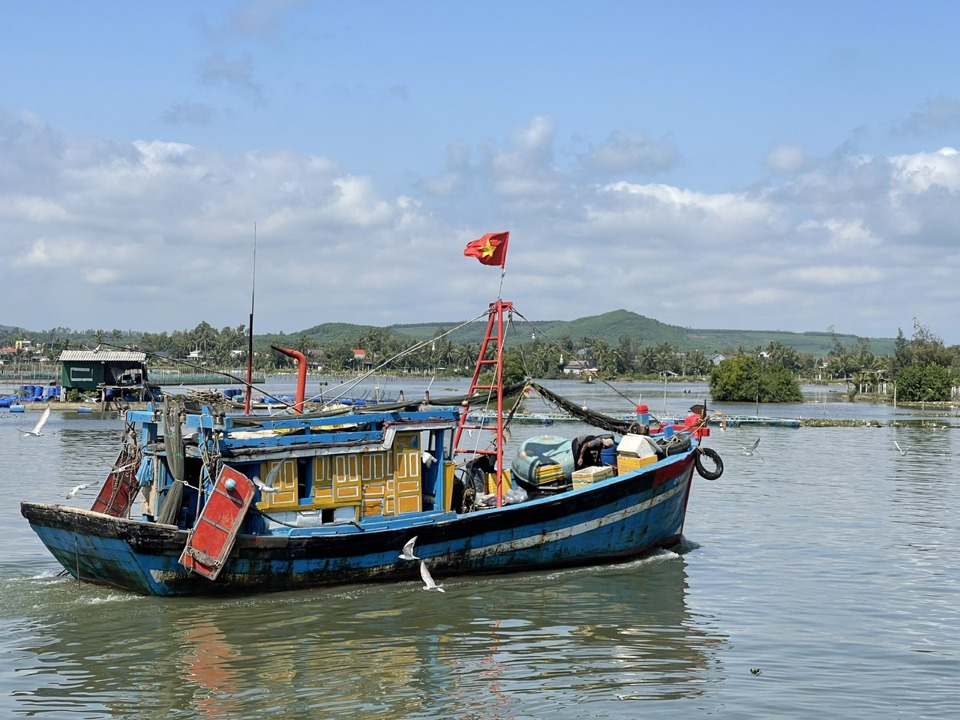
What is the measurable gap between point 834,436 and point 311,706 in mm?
47745

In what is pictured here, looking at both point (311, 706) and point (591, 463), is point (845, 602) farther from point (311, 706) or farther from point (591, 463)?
point (311, 706)

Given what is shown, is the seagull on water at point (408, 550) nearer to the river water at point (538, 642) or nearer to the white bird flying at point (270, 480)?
the river water at point (538, 642)

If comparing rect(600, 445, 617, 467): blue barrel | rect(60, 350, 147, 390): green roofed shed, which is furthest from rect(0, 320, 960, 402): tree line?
rect(600, 445, 617, 467): blue barrel

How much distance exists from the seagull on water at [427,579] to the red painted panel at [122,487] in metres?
4.79

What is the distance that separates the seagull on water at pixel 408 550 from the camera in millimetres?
15703

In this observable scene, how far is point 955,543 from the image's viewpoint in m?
21.4

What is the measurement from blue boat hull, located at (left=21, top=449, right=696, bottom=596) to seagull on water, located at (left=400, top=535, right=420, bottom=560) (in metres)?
0.09

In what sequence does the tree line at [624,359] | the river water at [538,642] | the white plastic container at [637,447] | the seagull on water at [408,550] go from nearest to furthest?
the river water at [538,642], the seagull on water at [408,550], the white plastic container at [637,447], the tree line at [624,359]

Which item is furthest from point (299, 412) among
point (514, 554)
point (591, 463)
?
point (591, 463)

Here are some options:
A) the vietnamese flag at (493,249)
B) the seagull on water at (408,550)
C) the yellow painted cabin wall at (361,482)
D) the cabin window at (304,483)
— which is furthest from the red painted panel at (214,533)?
the vietnamese flag at (493,249)

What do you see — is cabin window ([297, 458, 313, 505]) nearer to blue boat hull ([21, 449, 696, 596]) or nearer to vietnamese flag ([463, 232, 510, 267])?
blue boat hull ([21, 449, 696, 596])

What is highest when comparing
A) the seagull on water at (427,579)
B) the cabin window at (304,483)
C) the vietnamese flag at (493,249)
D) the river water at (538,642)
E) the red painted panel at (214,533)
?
the vietnamese flag at (493,249)

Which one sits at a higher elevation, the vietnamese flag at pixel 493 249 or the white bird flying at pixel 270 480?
the vietnamese flag at pixel 493 249

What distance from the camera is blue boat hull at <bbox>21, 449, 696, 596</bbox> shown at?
14.6 m
